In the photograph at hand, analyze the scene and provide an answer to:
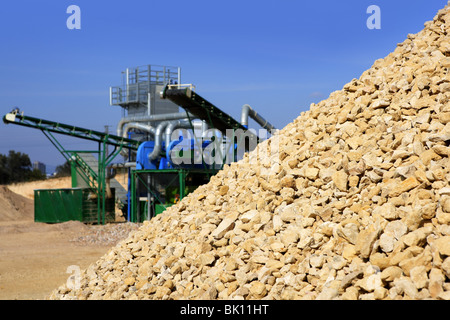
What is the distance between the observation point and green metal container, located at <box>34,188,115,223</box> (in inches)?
860

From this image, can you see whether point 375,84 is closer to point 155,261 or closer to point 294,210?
point 294,210

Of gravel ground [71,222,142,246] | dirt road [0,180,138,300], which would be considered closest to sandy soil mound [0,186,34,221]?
dirt road [0,180,138,300]

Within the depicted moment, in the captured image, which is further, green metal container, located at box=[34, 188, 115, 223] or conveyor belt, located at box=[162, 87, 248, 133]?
green metal container, located at box=[34, 188, 115, 223]

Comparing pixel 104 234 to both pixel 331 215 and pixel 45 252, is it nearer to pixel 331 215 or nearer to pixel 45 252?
pixel 45 252

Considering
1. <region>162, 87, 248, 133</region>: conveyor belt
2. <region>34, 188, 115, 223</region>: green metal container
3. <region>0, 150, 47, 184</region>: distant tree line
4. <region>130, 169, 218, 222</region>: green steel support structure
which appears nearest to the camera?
<region>162, 87, 248, 133</region>: conveyor belt

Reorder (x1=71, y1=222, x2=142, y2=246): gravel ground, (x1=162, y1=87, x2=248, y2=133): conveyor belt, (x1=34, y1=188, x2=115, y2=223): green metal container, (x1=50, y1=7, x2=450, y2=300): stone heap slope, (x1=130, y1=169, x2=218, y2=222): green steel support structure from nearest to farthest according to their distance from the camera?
(x1=50, y1=7, x2=450, y2=300): stone heap slope → (x1=162, y1=87, x2=248, y2=133): conveyor belt → (x1=71, y1=222, x2=142, y2=246): gravel ground → (x1=130, y1=169, x2=218, y2=222): green steel support structure → (x1=34, y1=188, x2=115, y2=223): green metal container

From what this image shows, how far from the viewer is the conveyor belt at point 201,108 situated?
53.8 feet

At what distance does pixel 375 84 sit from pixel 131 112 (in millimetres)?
29160

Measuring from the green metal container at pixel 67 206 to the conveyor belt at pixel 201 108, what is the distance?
7.40 metres

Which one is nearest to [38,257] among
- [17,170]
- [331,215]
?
[331,215]

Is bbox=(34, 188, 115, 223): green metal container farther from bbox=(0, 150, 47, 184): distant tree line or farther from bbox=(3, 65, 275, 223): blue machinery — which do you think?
bbox=(0, 150, 47, 184): distant tree line

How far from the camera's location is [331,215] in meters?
5.05

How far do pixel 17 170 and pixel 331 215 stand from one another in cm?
5320

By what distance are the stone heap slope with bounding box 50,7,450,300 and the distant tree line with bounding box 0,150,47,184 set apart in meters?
47.4
